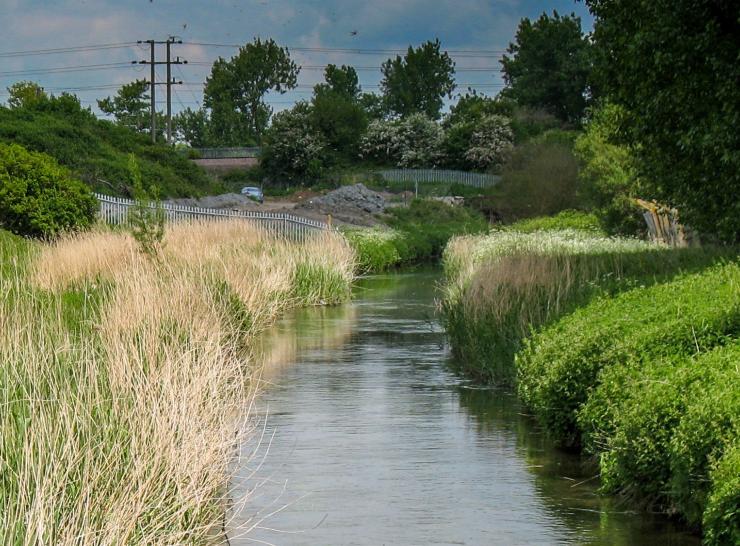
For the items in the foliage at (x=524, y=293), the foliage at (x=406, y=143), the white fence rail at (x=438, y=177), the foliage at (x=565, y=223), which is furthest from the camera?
the foliage at (x=406, y=143)

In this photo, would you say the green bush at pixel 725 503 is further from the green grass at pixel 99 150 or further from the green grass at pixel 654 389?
the green grass at pixel 99 150

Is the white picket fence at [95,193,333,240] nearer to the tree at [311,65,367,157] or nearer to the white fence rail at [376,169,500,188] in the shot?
the white fence rail at [376,169,500,188]

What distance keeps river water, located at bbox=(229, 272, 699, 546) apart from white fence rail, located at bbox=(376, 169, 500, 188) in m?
62.8

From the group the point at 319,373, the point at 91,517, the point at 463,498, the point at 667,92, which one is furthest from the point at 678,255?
the point at 91,517

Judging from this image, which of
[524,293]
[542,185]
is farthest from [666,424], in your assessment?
[542,185]

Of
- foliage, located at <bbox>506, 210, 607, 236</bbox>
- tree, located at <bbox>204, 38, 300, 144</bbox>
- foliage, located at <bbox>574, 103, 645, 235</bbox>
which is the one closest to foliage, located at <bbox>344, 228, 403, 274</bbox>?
foliage, located at <bbox>506, 210, 607, 236</bbox>

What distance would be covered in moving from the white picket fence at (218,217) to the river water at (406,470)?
54.6ft

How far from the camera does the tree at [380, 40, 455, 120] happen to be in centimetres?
11069

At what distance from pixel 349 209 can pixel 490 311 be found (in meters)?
42.4

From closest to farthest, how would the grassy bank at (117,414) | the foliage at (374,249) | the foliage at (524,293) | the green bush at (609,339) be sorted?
the grassy bank at (117,414) → the green bush at (609,339) → the foliage at (524,293) → the foliage at (374,249)

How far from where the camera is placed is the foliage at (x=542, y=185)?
5891cm

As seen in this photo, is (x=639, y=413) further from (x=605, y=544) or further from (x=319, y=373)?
(x=319, y=373)

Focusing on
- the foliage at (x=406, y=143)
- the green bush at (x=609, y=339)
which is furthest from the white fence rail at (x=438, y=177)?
the green bush at (x=609, y=339)

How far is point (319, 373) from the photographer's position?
1778 cm
